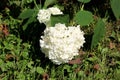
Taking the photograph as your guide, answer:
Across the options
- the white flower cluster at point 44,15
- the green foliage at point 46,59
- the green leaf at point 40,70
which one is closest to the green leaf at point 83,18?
the green foliage at point 46,59

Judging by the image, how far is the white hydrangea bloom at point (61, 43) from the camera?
9.62ft

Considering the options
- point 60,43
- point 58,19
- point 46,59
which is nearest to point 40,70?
point 46,59

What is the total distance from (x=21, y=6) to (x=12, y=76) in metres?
0.85

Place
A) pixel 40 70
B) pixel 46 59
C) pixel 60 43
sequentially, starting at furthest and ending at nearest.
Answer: pixel 46 59 < pixel 40 70 < pixel 60 43

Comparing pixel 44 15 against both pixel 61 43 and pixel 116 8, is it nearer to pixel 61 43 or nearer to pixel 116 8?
pixel 61 43

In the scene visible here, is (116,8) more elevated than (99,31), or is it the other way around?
(116,8)

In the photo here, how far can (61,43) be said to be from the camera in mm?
2945

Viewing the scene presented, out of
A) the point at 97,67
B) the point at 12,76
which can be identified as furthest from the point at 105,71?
the point at 12,76

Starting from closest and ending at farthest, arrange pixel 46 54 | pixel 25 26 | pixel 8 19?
pixel 46 54 → pixel 25 26 → pixel 8 19

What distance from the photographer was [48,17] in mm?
3105

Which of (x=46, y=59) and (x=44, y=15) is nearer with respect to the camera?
(x=44, y=15)

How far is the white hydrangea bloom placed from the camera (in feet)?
9.62

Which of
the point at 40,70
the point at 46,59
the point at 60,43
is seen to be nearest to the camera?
the point at 60,43

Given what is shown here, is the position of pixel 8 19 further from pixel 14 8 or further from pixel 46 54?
pixel 46 54
